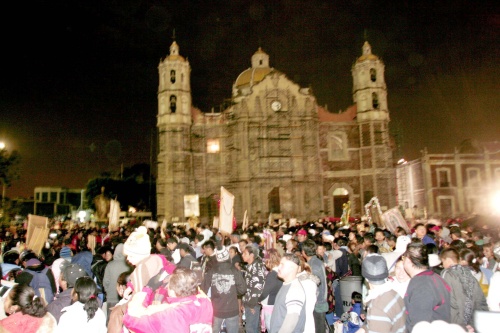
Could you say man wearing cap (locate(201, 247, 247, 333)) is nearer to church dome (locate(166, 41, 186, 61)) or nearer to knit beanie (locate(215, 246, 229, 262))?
knit beanie (locate(215, 246, 229, 262))

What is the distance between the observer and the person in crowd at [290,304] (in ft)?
13.7

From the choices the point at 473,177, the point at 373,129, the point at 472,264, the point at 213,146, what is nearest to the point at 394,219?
the point at 472,264

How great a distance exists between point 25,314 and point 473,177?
48552 mm

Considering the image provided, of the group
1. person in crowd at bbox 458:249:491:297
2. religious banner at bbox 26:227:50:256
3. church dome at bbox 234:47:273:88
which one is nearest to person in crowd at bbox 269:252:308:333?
person in crowd at bbox 458:249:491:297

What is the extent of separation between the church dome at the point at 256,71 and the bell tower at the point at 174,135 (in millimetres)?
8760

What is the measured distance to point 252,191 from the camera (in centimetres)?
4056

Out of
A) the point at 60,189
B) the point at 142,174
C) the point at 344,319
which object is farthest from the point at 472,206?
the point at 60,189

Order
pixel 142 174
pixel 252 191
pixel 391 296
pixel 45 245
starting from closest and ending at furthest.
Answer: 1. pixel 391 296
2. pixel 45 245
3. pixel 252 191
4. pixel 142 174

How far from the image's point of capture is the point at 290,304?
4230 mm

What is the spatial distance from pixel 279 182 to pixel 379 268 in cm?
3714

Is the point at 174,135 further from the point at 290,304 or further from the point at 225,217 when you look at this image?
the point at 290,304

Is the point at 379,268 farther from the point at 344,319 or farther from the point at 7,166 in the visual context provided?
the point at 7,166

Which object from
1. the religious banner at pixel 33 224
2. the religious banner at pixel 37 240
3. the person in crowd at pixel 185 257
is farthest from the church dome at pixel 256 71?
the person in crowd at pixel 185 257

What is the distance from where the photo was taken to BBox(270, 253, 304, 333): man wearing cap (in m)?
4.18
